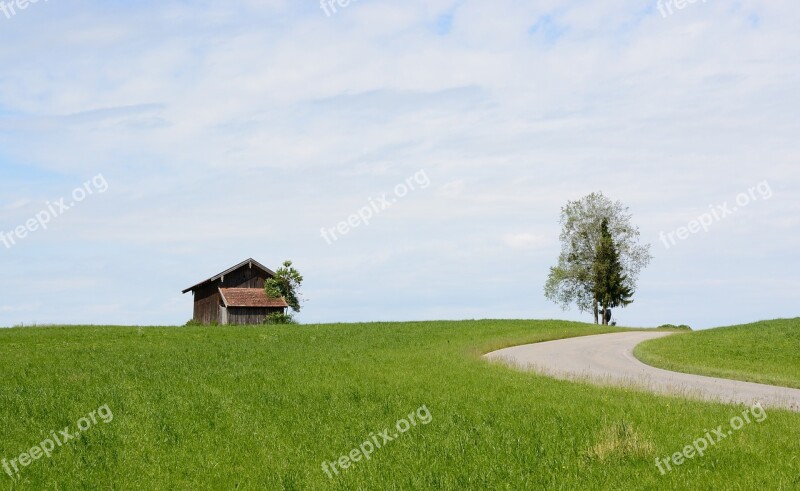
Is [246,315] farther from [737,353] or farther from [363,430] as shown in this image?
[363,430]

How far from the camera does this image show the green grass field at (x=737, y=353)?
31.1 meters

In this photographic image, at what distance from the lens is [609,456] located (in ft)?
44.6

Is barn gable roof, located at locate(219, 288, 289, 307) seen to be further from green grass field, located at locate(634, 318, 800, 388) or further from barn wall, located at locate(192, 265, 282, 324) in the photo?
green grass field, located at locate(634, 318, 800, 388)

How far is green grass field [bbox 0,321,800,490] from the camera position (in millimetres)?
12914

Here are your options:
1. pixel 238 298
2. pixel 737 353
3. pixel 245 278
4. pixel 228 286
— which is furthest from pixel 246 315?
pixel 737 353

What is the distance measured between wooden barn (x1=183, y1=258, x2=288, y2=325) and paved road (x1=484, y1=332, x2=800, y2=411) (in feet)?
126

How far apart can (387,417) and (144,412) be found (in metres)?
6.52

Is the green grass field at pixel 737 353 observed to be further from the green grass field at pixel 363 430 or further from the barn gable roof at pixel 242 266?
the barn gable roof at pixel 242 266

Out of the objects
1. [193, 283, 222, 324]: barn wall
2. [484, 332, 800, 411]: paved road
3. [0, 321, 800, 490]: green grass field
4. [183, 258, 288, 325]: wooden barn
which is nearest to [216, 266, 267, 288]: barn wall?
[183, 258, 288, 325]: wooden barn

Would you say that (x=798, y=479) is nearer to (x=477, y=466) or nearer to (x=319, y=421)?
(x=477, y=466)

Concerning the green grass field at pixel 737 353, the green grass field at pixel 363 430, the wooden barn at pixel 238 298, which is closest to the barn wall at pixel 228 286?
the wooden barn at pixel 238 298

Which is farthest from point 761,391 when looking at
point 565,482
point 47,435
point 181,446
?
point 47,435

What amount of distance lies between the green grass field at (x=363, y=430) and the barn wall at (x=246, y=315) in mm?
45043

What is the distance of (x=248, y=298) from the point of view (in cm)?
7556
